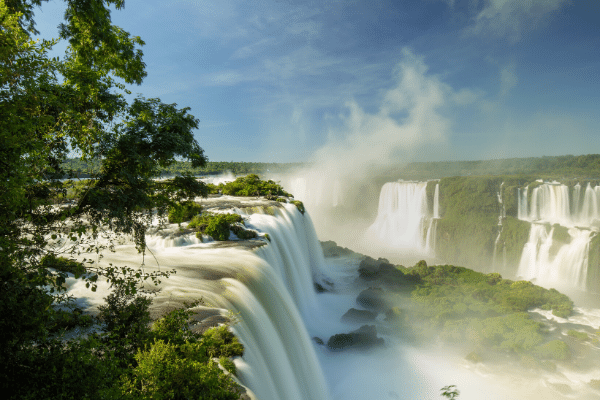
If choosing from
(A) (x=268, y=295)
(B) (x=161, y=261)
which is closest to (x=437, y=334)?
(A) (x=268, y=295)

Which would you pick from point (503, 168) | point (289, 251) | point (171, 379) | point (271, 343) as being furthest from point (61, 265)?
point (503, 168)

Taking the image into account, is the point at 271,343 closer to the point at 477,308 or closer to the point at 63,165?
the point at 63,165

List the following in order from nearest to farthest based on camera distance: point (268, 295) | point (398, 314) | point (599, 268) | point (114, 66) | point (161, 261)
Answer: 1. point (114, 66)
2. point (268, 295)
3. point (161, 261)
4. point (398, 314)
5. point (599, 268)

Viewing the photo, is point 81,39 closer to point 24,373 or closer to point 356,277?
point 24,373

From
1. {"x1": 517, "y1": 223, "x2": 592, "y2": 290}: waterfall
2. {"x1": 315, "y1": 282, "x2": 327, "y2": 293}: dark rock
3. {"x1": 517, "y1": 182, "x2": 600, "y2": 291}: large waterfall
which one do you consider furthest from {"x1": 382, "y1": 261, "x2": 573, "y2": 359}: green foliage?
{"x1": 517, "y1": 182, "x2": 600, "y2": 291}: large waterfall

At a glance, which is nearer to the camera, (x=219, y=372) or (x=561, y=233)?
(x=219, y=372)
